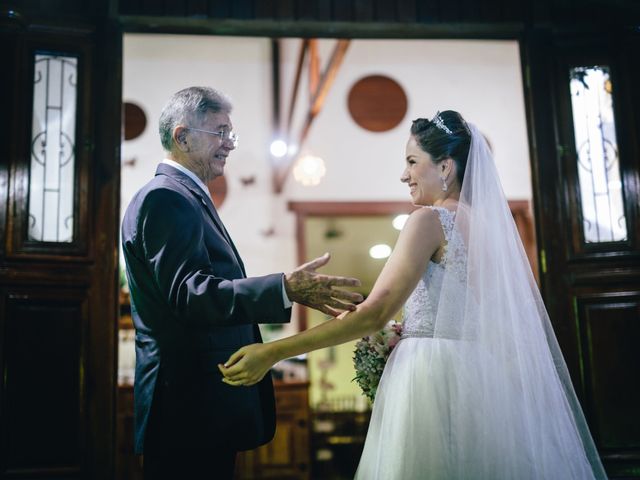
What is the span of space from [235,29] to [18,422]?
8.57 feet

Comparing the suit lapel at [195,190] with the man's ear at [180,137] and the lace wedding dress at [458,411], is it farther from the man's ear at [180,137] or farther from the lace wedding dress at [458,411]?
the lace wedding dress at [458,411]

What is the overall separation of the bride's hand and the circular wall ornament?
687cm

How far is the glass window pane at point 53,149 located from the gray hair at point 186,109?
1.53 m

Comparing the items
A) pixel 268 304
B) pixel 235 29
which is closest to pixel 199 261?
Answer: pixel 268 304

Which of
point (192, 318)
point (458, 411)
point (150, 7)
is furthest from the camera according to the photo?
point (150, 7)

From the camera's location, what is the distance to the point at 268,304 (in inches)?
94.7

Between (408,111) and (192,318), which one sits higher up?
(408,111)

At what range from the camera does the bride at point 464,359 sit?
8.14 feet

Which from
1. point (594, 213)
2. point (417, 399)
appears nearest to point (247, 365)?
point (417, 399)

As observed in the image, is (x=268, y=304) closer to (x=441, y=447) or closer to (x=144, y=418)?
(x=144, y=418)

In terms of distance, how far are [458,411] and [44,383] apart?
242 cm

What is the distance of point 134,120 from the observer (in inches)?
337

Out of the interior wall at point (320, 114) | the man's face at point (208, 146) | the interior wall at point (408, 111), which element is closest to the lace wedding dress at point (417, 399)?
the man's face at point (208, 146)

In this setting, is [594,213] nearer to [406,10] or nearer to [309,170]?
[406,10]
